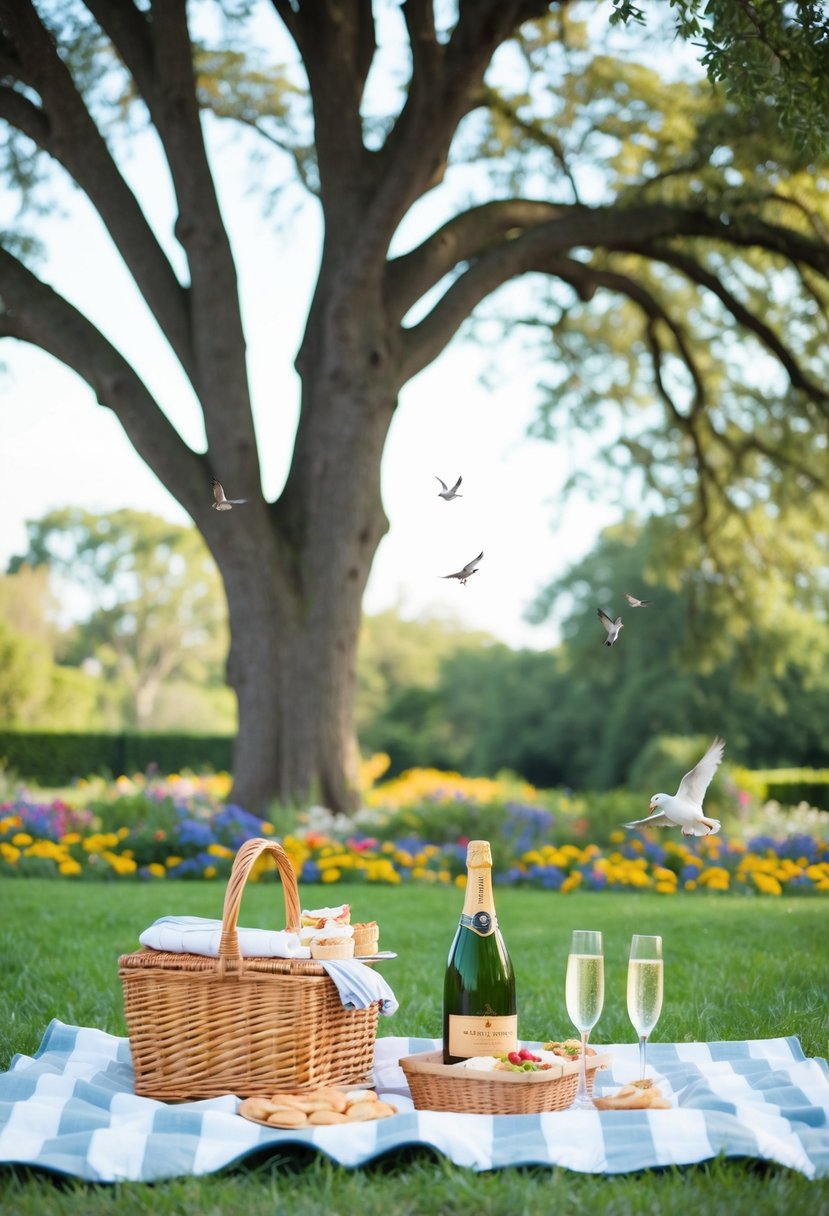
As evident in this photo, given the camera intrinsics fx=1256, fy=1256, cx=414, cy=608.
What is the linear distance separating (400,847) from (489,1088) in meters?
5.85

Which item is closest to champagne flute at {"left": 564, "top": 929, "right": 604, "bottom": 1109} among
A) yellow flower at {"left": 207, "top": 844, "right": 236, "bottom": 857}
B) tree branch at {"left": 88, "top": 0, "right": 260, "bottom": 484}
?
yellow flower at {"left": 207, "top": 844, "right": 236, "bottom": 857}

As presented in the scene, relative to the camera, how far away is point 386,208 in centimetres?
922

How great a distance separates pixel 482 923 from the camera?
10.1 ft

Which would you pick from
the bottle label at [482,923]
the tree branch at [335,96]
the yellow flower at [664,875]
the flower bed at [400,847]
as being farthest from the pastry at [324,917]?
the tree branch at [335,96]

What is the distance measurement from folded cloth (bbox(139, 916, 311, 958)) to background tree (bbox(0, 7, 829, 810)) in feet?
20.1

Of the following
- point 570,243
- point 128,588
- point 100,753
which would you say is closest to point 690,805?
point 570,243

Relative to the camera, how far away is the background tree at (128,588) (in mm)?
47156

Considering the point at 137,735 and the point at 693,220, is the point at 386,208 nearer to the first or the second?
the point at 693,220

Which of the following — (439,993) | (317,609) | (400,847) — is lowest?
(439,993)

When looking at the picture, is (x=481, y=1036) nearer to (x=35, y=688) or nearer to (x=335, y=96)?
(x=335, y=96)

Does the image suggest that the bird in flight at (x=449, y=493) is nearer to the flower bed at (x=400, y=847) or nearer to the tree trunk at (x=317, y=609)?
the flower bed at (x=400, y=847)

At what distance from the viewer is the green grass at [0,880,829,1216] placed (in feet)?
7.70

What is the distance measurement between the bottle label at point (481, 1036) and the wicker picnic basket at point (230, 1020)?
309 mm

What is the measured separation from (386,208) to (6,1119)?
7.65 meters
